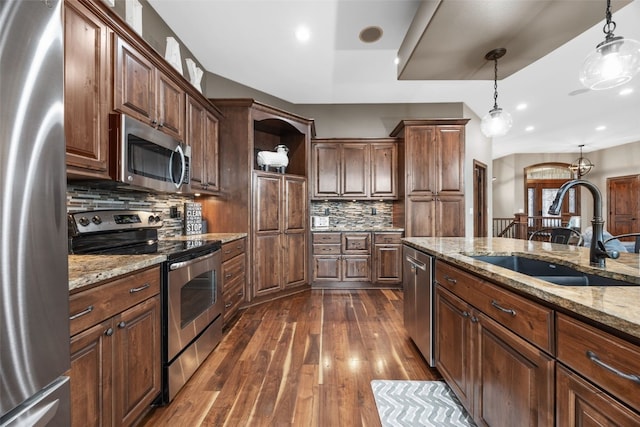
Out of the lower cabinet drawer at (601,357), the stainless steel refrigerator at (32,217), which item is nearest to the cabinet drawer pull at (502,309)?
the lower cabinet drawer at (601,357)

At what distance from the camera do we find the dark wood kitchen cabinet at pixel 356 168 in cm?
453

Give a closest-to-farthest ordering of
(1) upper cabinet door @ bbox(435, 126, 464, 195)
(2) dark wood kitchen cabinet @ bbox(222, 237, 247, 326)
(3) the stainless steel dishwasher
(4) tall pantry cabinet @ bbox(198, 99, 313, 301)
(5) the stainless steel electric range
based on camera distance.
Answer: (5) the stainless steel electric range → (3) the stainless steel dishwasher → (2) dark wood kitchen cabinet @ bbox(222, 237, 247, 326) → (4) tall pantry cabinet @ bbox(198, 99, 313, 301) → (1) upper cabinet door @ bbox(435, 126, 464, 195)

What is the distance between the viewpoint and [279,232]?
12.1 ft

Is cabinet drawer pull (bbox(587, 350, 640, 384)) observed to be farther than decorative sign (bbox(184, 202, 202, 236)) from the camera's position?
No

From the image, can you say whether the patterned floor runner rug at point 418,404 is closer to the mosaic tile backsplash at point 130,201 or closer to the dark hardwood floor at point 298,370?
the dark hardwood floor at point 298,370

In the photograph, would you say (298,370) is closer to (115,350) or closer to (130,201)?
(115,350)

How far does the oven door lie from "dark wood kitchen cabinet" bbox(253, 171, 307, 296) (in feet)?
3.43

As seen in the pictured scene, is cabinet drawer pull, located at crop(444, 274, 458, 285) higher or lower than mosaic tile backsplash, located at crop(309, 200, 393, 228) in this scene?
lower

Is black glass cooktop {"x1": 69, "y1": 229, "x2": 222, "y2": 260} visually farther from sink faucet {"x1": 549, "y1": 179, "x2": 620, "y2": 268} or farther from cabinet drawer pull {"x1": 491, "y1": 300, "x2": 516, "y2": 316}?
sink faucet {"x1": 549, "y1": 179, "x2": 620, "y2": 268}

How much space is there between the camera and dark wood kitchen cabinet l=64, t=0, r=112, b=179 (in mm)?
1387

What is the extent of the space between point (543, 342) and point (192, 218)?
3077 millimetres

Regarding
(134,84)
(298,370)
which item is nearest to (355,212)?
(298,370)

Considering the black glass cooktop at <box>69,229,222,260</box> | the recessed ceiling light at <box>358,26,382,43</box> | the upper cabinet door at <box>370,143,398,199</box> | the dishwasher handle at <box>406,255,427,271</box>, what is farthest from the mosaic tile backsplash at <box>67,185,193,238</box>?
the upper cabinet door at <box>370,143,398,199</box>

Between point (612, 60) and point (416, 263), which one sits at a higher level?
point (612, 60)
